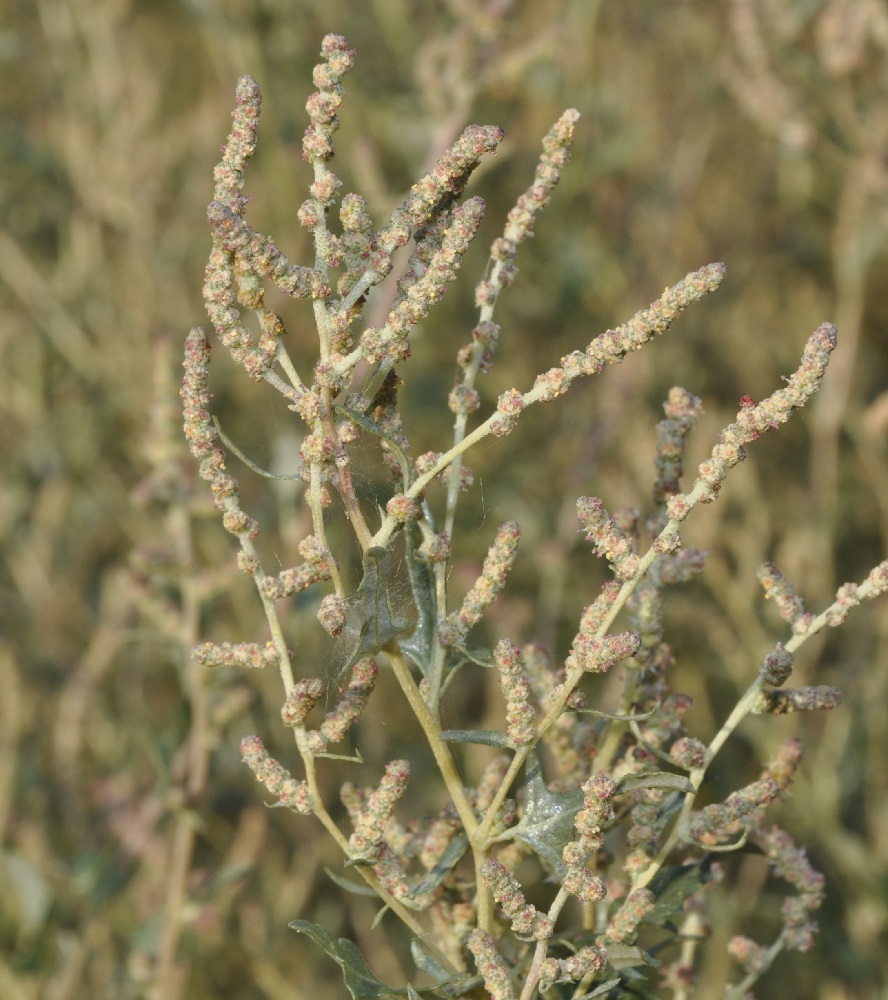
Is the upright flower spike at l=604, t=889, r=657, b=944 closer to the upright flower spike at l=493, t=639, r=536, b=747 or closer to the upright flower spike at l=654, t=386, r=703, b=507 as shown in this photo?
the upright flower spike at l=493, t=639, r=536, b=747

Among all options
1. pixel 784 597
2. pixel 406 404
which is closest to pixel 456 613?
pixel 784 597

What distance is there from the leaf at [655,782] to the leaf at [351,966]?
0.20m

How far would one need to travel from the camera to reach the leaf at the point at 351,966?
33.0 inches

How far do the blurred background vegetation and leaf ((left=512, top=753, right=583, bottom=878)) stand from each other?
0.89 m

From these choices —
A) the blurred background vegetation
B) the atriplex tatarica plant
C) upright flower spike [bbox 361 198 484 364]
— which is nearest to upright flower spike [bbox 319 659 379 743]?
the atriplex tatarica plant

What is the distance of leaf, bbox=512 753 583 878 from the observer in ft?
2.88

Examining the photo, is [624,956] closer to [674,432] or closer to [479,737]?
[479,737]

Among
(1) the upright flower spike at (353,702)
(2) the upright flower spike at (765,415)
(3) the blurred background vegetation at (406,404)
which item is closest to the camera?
(2) the upright flower spike at (765,415)

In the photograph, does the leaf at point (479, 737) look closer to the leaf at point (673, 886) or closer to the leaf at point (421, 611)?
the leaf at point (421, 611)

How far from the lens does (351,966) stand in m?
0.86

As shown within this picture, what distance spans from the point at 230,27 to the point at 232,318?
2257 millimetres

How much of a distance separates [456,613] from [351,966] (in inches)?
9.6

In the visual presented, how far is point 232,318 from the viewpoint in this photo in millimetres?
866

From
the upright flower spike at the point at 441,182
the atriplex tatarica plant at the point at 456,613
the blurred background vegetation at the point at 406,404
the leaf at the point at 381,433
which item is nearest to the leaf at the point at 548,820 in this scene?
the atriplex tatarica plant at the point at 456,613
